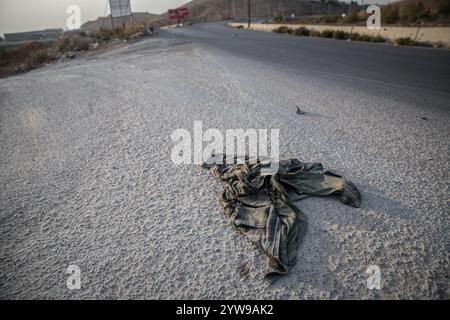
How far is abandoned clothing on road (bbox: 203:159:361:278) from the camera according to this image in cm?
277

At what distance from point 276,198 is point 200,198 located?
39.5 inches

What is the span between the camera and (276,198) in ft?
11.2

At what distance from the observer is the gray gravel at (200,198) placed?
2.52 metres

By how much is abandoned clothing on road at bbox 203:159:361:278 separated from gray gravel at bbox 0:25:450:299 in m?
0.13

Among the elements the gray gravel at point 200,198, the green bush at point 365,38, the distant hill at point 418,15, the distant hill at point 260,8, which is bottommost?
the gray gravel at point 200,198

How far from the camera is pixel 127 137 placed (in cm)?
539

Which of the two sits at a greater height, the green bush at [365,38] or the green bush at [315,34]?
the green bush at [315,34]

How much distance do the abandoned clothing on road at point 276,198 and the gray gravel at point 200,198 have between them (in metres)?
0.13

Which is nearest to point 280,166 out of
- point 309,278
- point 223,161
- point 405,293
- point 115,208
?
point 223,161

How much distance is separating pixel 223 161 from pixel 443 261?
115 inches

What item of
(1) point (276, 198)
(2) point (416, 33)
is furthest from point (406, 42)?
(1) point (276, 198)

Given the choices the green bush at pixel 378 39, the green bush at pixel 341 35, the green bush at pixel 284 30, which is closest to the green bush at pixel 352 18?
the green bush at pixel 284 30

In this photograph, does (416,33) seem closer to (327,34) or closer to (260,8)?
(327,34)

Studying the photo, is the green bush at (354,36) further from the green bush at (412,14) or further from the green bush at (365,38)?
the green bush at (412,14)
